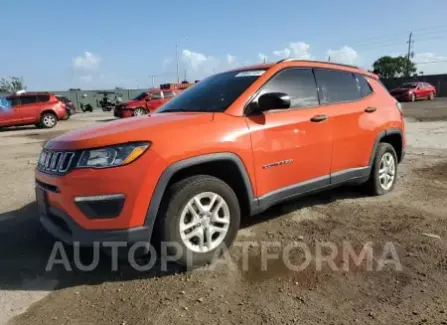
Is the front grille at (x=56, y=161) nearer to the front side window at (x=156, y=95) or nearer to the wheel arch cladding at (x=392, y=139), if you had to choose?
the wheel arch cladding at (x=392, y=139)

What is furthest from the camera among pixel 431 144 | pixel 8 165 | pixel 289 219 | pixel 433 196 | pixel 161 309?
pixel 431 144

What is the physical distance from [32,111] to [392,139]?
17650mm

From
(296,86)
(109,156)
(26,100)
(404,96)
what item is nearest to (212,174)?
(109,156)

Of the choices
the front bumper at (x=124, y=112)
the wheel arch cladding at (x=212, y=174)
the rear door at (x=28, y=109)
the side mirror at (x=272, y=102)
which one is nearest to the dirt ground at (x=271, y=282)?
the wheel arch cladding at (x=212, y=174)

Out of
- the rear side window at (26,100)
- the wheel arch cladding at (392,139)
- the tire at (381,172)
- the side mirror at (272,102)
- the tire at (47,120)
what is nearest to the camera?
the side mirror at (272,102)

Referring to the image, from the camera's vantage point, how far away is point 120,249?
3.19 m

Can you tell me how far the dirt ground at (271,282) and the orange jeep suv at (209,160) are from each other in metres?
0.39

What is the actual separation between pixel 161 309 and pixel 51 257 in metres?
1.50

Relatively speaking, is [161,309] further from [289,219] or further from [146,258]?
[289,219]

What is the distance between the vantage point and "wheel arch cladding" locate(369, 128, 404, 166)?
5.05 meters

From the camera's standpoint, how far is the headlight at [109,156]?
3027mm

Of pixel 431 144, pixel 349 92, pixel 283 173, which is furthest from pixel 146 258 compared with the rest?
pixel 431 144

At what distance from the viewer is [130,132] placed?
319 cm

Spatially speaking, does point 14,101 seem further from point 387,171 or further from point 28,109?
point 387,171
